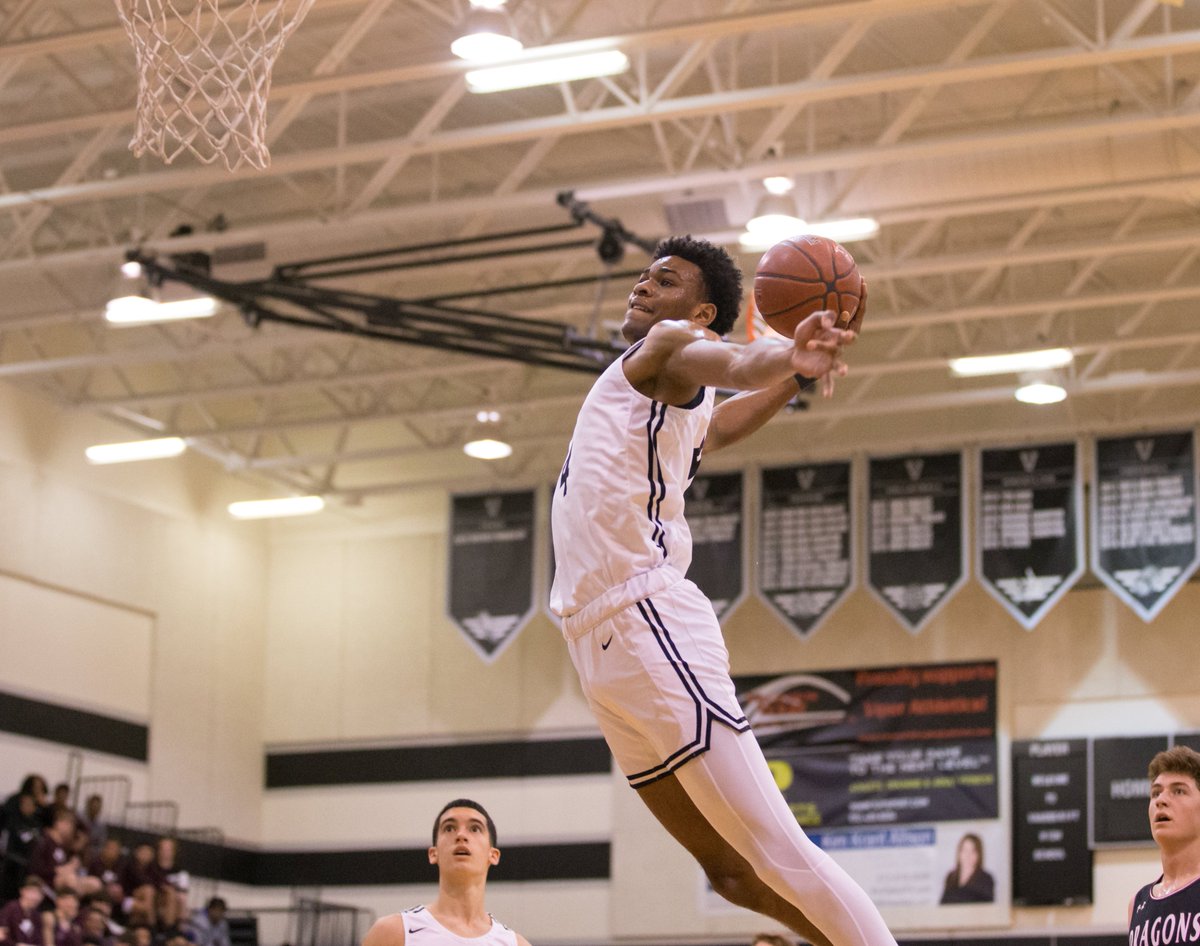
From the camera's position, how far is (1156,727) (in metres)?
23.8

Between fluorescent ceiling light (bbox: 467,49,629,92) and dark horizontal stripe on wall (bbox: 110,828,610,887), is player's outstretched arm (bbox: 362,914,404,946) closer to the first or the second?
fluorescent ceiling light (bbox: 467,49,629,92)

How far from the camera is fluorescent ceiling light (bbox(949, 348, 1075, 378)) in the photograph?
21.6 meters

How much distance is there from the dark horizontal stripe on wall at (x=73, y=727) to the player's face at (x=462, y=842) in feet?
57.1

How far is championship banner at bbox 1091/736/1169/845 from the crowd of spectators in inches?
416

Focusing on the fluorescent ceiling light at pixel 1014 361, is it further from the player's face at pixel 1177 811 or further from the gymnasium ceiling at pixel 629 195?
the player's face at pixel 1177 811

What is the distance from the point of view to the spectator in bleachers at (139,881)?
22109 mm

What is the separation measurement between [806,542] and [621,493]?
63.2 ft

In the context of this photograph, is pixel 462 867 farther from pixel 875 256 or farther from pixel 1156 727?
pixel 1156 727

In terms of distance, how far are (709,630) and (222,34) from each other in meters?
13.0

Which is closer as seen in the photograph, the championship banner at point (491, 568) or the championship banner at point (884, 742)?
the championship banner at point (884, 742)

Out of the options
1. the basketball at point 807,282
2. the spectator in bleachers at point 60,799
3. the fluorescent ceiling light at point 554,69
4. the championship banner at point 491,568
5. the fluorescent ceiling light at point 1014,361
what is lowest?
the spectator in bleachers at point 60,799

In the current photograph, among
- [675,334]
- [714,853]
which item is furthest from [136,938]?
[675,334]

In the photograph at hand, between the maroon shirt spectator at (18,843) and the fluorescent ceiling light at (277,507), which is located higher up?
the fluorescent ceiling light at (277,507)

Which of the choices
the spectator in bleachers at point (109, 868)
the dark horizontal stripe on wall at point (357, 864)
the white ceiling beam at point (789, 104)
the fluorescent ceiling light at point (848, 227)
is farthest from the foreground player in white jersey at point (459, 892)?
Result: the dark horizontal stripe on wall at point (357, 864)
